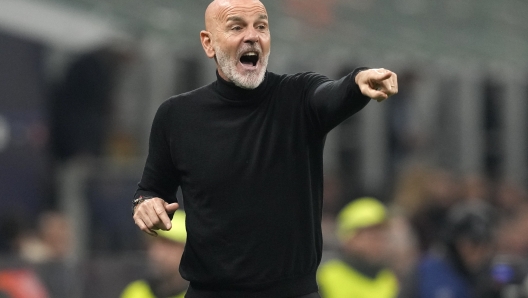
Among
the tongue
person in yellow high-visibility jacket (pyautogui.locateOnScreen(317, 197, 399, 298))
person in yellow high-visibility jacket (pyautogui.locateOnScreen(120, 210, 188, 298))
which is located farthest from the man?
person in yellow high-visibility jacket (pyautogui.locateOnScreen(317, 197, 399, 298))

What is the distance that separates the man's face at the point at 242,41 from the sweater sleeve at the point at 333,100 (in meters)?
0.22

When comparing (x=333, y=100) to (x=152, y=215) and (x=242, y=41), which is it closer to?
(x=242, y=41)

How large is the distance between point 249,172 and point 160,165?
43 cm

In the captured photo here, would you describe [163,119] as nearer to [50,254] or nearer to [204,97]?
[204,97]

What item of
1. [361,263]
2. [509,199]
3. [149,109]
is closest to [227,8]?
[361,263]

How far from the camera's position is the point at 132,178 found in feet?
37.3

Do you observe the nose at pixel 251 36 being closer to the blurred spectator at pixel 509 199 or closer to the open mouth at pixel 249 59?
the open mouth at pixel 249 59

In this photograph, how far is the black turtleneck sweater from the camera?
510cm

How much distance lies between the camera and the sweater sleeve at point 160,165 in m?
5.36

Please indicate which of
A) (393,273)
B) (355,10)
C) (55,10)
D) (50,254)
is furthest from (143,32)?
(393,273)

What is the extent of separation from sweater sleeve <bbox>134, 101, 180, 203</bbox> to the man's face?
0.33 meters

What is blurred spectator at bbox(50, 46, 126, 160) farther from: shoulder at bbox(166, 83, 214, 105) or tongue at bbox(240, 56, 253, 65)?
tongue at bbox(240, 56, 253, 65)

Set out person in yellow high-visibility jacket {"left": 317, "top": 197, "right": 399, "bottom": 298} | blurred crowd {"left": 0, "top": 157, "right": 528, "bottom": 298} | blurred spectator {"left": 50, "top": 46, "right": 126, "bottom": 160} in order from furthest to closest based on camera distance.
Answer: blurred spectator {"left": 50, "top": 46, "right": 126, "bottom": 160} < person in yellow high-visibility jacket {"left": 317, "top": 197, "right": 399, "bottom": 298} < blurred crowd {"left": 0, "top": 157, "right": 528, "bottom": 298}

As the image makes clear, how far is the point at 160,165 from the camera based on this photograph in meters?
5.37
